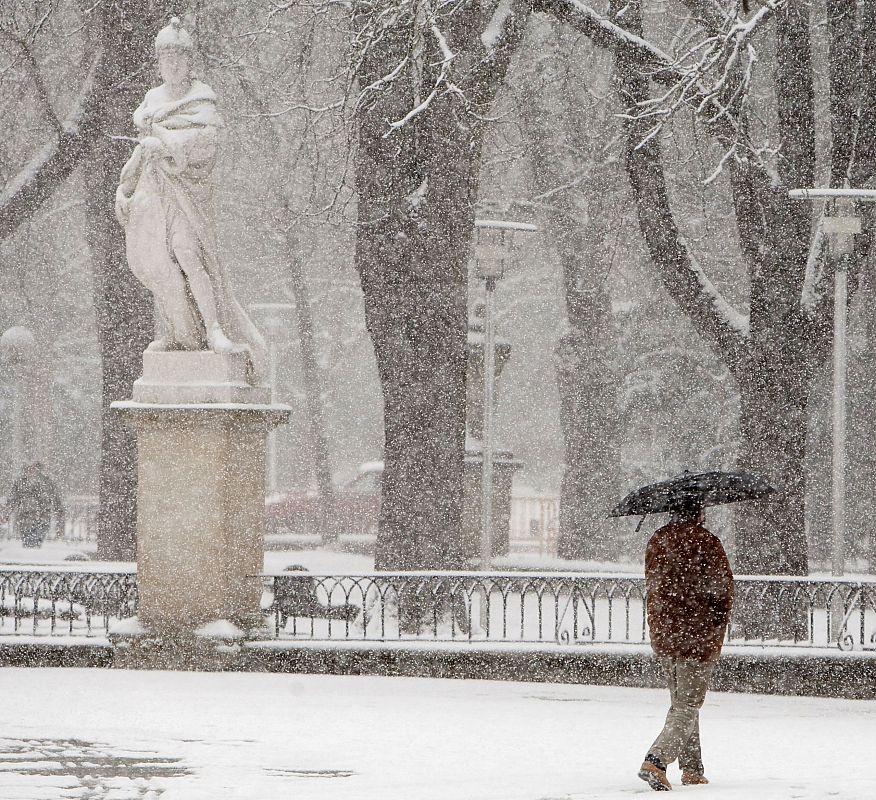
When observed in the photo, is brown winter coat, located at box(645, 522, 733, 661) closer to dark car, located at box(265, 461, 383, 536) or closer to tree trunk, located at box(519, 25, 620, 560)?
tree trunk, located at box(519, 25, 620, 560)

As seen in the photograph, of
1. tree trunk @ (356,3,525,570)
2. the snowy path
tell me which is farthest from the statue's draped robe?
the snowy path

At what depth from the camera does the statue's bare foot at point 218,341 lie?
45.0 ft

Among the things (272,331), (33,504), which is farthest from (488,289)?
(272,331)

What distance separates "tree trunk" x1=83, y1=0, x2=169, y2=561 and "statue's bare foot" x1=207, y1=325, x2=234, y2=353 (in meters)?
7.31

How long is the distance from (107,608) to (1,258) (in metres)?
14.0

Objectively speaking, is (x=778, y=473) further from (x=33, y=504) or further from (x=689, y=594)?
(x=33, y=504)

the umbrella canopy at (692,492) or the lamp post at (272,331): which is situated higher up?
the lamp post at (272,331)

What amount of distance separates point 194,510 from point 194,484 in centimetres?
21

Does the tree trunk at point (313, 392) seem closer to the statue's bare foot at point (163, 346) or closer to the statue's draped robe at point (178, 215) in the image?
the statue's draped robe at point (178, 215)

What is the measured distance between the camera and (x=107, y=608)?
1508cm

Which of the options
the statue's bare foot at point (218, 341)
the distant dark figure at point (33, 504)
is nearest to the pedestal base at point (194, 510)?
the statue's bare foot at point (218, 341)

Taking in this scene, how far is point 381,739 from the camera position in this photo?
35.0 feet

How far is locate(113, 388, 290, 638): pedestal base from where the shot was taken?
13.7m

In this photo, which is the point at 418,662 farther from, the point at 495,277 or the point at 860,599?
the point at 495,277
